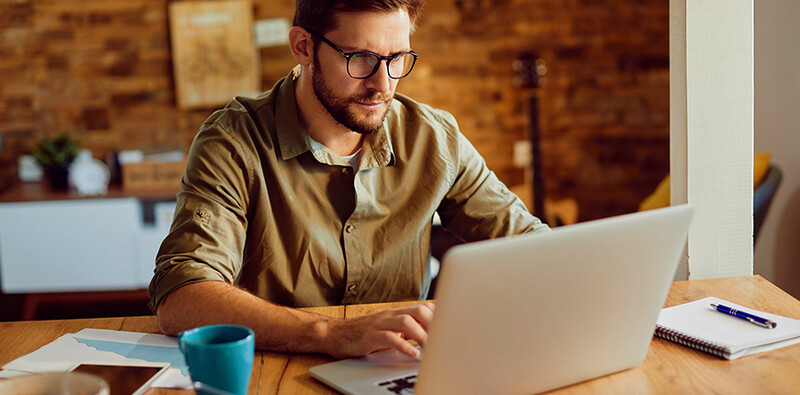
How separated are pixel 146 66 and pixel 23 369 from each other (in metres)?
3.28

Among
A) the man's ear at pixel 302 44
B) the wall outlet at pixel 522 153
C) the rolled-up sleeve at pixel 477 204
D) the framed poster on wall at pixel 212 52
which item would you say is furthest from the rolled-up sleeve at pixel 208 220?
the wall outlet at pixel 522 153

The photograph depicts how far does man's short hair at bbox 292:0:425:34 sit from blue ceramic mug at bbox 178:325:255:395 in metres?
0.78

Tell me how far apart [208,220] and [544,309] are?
738 millimetres

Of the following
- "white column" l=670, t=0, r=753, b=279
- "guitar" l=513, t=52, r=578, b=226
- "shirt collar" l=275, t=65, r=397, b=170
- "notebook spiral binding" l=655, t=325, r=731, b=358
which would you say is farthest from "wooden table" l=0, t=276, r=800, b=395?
"guitar" l=513, t=52, r=578, b=226

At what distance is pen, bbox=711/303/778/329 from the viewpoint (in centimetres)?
117

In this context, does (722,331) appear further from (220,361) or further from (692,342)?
(220,361)

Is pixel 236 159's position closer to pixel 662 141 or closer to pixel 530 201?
pixel 530 201

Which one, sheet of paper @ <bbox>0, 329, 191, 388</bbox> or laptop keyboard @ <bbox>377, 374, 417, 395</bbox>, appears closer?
laptop keyboard @ <bbox>377, 374, 417, 395</bbox>

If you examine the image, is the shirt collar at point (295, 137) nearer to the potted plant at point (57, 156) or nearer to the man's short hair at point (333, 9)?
the man's short hair at point (333, 9)

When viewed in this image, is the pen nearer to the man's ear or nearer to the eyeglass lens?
the eyeglass lens

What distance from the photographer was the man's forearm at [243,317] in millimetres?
1142

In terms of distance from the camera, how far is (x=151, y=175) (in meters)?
3.83

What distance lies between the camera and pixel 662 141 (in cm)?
416

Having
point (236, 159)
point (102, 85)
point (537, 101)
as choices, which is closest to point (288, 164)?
point (236, 159)
